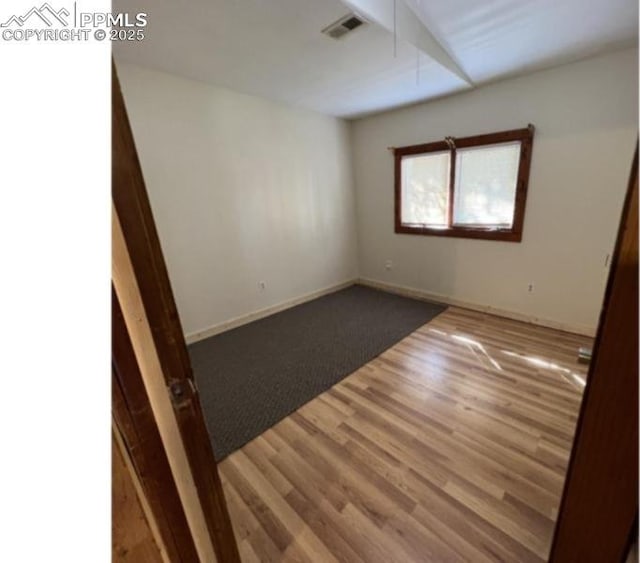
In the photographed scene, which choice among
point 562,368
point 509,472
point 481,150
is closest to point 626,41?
point 481,150

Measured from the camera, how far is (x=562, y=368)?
228cm

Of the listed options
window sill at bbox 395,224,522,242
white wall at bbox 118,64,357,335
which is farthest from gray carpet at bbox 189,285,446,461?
window sill at bbox 395,224,522,242

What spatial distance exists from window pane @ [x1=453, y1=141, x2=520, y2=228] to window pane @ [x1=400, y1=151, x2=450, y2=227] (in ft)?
0.57

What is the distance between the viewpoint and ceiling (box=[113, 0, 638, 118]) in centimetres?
169

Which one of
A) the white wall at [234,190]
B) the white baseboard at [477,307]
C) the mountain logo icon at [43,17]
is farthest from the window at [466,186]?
the mountain logo icon at [43,17]

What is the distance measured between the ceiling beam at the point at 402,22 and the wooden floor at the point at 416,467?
2.34m

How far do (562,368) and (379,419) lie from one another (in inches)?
61.9

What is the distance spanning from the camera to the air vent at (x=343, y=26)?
5.68ft

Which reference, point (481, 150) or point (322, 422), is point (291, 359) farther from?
point (481, 150)

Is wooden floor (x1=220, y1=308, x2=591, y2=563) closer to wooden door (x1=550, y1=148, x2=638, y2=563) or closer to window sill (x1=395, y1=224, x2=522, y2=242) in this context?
wooden door (x1=550, y1=148, x2=638, y2=563)

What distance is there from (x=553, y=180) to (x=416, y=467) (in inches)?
110

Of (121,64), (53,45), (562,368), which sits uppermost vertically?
(121,64)

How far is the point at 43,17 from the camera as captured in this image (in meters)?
0.34

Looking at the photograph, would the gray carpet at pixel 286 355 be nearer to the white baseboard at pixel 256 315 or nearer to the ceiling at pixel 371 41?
the white baseboard at pixel 256 315
